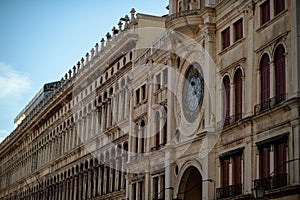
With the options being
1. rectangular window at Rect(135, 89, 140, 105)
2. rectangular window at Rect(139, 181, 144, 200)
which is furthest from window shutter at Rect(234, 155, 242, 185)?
rectangular window at Rect(135, 89, 140, 105)

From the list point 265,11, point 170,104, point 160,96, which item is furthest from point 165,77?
point 265,11

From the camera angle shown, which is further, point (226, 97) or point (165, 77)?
point (165, 77)

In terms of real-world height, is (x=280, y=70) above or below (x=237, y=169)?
above

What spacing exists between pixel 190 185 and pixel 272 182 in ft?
36.3

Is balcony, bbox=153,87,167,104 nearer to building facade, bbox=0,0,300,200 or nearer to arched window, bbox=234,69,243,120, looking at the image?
building facade, bbox=0,0,300,200

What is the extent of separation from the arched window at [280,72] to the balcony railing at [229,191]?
5139 mm

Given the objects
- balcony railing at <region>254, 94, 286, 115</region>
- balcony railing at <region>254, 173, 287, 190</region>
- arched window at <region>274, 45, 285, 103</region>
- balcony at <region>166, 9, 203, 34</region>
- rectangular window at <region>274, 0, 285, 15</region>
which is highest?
balcony at <region>166, 9, 203, 34</region>

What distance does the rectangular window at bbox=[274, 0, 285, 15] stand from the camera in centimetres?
2937

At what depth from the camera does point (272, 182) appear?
2823 centimetres

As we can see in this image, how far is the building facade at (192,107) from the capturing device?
94.3 ft

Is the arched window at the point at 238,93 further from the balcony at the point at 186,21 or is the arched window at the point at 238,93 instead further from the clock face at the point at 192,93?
the balcony at the point at 186,21

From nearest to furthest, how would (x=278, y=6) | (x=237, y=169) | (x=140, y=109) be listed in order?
(x=278, y=6), (x=237, y=169), (x=140, y=109)

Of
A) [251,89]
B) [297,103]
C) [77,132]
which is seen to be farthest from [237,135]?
[77,132]

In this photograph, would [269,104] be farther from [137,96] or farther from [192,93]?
[137,96]
